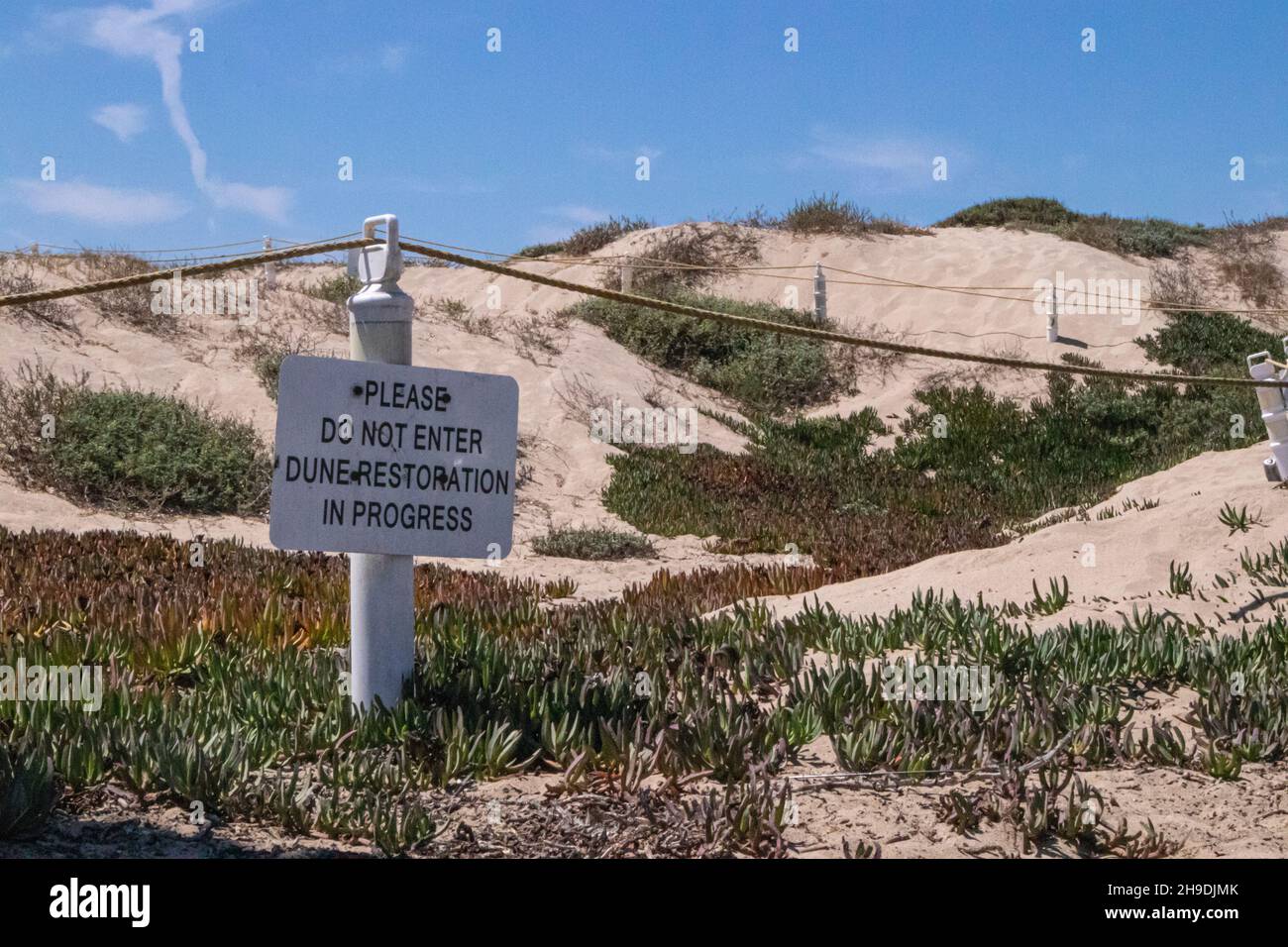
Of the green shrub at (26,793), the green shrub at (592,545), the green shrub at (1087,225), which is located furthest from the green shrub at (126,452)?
the green shrub at (1087,225)

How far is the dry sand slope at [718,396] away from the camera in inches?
359

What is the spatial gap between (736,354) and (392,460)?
777 inches

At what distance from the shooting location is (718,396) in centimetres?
2291

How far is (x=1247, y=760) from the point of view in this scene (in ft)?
16.4

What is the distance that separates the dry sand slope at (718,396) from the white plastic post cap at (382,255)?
462 cm

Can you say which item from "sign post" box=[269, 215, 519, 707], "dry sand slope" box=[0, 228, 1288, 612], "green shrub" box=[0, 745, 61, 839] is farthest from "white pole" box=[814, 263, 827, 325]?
"green shrub" box=[0, 745, 61, 839]

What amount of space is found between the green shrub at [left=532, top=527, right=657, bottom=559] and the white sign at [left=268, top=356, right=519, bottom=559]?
8.45m

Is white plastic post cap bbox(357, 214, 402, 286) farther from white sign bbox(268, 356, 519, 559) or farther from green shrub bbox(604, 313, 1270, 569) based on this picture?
green shrub bbox(604, 313, 1270, 569)

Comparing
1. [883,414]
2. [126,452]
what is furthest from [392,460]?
[883,414]

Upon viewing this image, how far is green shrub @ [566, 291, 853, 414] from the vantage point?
2302cm

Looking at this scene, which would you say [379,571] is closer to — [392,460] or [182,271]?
[392,460]

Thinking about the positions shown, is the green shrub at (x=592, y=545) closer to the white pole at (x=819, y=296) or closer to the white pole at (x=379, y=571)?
the white pole at (x=379, y=571)
